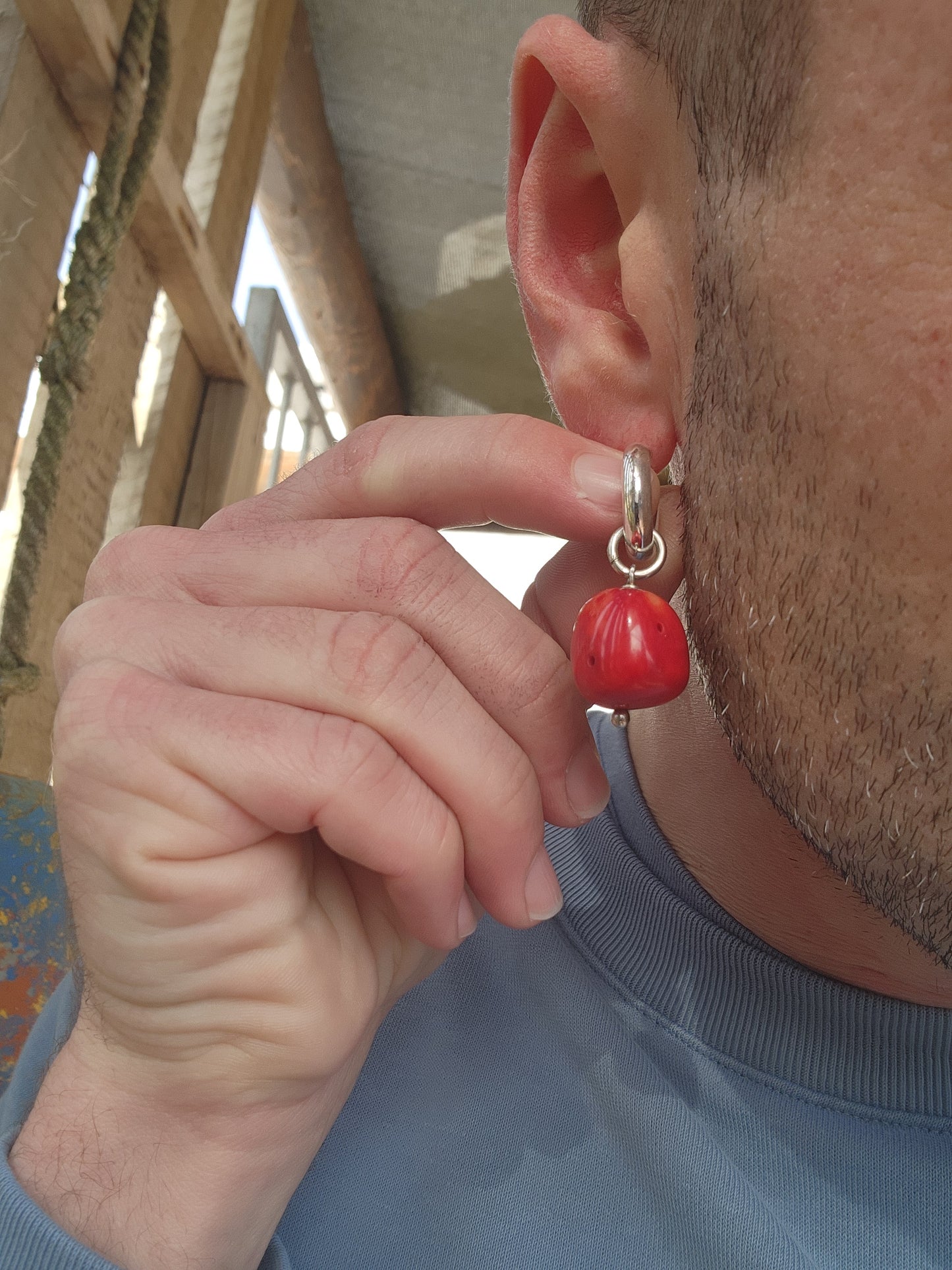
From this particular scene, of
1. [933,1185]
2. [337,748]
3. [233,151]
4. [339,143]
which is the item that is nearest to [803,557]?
[337,748]

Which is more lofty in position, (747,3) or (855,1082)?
(747,3)

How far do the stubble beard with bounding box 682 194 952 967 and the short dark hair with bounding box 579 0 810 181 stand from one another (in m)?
0.05

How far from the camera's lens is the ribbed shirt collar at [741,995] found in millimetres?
963

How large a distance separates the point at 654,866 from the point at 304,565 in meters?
0.57

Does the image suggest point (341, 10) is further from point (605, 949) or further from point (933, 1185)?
point (933, 1185)

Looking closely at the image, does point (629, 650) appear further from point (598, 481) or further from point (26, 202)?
point (26, 202)

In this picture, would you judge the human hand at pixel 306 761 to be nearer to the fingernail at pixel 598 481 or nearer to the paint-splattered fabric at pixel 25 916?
the fingernail at pixel 598 481

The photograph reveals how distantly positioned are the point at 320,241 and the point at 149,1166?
2.69 m

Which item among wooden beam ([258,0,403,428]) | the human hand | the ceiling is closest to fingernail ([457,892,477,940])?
the human hand

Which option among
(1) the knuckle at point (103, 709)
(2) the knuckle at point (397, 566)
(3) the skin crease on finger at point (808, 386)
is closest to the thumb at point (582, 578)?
(3) the skin crease on finger at point (808, 386)

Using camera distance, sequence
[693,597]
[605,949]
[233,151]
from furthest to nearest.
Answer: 1. [233,151]
2. [605,949]
3. [693,597]

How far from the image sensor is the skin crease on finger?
2.27ft

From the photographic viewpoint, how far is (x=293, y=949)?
2.56ft

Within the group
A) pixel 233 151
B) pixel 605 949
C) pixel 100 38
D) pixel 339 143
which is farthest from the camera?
pixel 339 143
